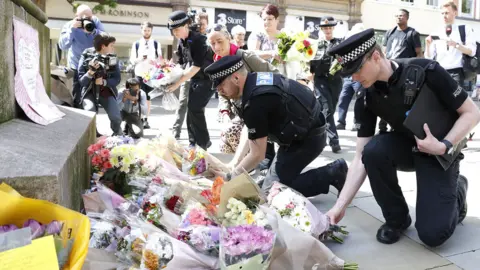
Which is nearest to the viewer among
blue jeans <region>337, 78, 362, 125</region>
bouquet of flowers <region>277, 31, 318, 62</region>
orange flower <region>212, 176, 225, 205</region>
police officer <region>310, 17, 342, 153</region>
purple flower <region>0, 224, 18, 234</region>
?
purple flower <region>0, 224, 18, 234</region>

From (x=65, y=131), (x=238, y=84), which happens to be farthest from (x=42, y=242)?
(x=238, y=84)

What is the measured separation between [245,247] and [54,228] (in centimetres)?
75

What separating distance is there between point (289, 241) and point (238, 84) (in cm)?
124

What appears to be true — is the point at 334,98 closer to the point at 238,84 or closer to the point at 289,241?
the point at 238,84

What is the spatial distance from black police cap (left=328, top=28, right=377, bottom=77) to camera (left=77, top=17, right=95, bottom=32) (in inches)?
178

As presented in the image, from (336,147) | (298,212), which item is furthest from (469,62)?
(298,212)

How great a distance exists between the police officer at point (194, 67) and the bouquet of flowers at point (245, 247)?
3.57 meters

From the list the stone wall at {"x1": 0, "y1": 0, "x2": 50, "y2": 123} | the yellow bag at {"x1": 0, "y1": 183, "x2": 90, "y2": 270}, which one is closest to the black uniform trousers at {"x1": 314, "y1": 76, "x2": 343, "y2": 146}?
the stone wall at {"x1": 0, "y1": 0, "x2": 50, "y2": 123}

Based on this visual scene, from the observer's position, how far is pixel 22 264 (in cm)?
148

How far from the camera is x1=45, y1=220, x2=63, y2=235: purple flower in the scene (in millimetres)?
1684

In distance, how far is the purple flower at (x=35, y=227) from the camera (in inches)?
64.8

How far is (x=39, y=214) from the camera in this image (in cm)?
178

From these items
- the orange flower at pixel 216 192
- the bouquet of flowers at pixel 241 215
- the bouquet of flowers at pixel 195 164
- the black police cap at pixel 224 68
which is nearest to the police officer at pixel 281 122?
the black police cap at pixel 224 68

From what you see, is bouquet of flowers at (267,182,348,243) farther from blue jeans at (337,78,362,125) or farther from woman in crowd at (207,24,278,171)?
blue jeans at (337,78,362,125)
